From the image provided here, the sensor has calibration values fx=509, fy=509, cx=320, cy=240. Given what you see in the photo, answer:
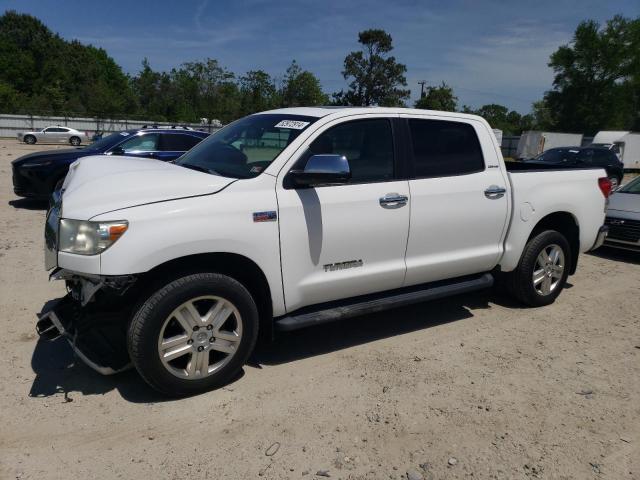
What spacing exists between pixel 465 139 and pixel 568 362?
6.95 feet

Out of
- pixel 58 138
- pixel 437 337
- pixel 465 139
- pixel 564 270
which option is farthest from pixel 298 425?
pixel 58 138

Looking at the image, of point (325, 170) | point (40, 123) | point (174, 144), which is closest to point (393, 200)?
point (325, 170)

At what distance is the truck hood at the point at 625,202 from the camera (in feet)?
25.9

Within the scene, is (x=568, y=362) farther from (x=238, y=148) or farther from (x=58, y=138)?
(x=58, y=138)

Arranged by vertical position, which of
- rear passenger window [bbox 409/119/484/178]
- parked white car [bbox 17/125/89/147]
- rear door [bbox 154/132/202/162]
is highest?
parked white car [bbox 17/125/89/147]

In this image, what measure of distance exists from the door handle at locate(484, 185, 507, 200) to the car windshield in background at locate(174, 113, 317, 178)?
5.94ft

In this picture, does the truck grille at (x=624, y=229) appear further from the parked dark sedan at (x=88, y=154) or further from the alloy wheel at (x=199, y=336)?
the parked dark sedan at (x=88, y=154)

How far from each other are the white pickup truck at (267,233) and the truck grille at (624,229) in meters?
3.82

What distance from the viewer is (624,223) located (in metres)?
7.82

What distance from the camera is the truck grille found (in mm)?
7645

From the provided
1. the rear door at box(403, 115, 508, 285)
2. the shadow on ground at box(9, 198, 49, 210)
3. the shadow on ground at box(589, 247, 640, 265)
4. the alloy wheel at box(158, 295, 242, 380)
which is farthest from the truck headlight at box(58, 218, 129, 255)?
the shadow on ground at box(9, 198, 49, 210)

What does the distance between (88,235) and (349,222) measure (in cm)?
177

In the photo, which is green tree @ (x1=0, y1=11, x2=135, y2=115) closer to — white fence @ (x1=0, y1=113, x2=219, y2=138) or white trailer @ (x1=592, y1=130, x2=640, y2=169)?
white fence @ (x1=0, y1=113, x2=219, y2=138)

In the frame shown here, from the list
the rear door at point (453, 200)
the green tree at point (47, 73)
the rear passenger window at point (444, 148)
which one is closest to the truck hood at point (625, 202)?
the rear door at point (453, 200)
